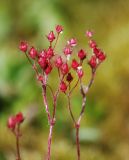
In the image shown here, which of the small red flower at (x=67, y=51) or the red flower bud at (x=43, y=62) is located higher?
the small red flower at (x=67, y=51)

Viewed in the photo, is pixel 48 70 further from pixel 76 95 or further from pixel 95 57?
pixel 76 95

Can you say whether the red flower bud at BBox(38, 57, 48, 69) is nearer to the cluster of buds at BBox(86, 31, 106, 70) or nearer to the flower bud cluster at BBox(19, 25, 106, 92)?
the flower bud cluster at BBox(19, 25, 106, 92)

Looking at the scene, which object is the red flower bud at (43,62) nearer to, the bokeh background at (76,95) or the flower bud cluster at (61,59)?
the flower bud cluster at (61,59)

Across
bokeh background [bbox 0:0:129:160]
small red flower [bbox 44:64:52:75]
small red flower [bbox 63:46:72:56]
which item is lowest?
small red flower [bbox 44:64:52:75]

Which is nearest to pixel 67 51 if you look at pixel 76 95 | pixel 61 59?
pixel 61 59

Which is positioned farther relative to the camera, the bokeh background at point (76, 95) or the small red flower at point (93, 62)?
the bokeh background at point (76, 95)

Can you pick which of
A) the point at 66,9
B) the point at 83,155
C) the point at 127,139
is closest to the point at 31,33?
the point at 66,9

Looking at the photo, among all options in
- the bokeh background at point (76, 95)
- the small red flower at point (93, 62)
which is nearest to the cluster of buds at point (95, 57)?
the small red flower at point (93, 62)

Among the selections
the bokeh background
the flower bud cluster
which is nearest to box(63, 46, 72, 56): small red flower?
the flower bud cluster

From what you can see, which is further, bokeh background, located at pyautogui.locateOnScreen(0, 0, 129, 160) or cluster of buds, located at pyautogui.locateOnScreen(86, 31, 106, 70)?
bokeh background, located at pyautogui.locateOnScreen(0, 0, 129, 160)
